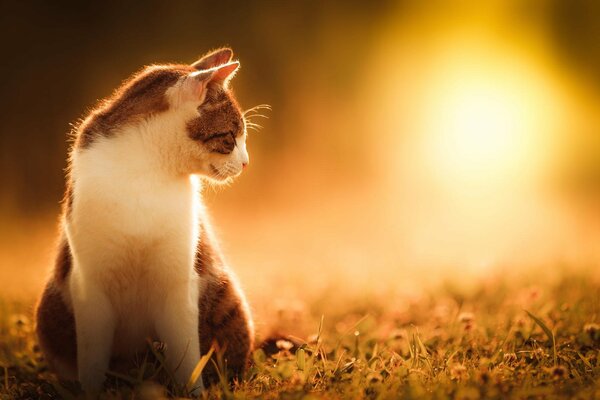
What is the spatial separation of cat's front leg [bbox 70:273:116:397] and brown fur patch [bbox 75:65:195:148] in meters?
0.61

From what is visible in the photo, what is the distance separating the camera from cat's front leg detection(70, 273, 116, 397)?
8.60ft

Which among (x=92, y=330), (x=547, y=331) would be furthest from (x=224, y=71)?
(x=547, y=331)

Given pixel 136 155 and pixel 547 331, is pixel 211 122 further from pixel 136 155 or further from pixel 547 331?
pixel 547 331

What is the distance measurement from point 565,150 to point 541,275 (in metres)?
4.72

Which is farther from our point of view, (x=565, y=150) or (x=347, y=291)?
(x=565, y=150)

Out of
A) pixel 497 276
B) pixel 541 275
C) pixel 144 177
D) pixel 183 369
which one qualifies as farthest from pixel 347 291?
pixel 144 177

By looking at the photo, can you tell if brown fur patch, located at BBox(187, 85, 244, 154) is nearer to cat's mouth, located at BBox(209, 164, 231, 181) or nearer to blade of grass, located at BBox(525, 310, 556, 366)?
cat's mouth, located at BBox(209, 164, 231, 181)

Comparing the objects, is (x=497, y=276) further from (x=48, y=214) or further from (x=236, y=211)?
(x=48, y=214)

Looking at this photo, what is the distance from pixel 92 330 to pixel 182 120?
95cm

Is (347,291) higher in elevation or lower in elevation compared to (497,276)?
lower

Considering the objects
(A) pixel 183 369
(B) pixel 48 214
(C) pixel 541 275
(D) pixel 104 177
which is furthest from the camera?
(B) pixel 48 214

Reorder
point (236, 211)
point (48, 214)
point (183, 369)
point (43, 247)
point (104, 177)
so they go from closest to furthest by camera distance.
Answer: point (104, 177), point (183, 369), point (43, 247), point (48, 214), point (236, 211)

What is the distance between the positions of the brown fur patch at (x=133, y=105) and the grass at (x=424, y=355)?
1.01 m

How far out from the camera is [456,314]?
11.8 ft
